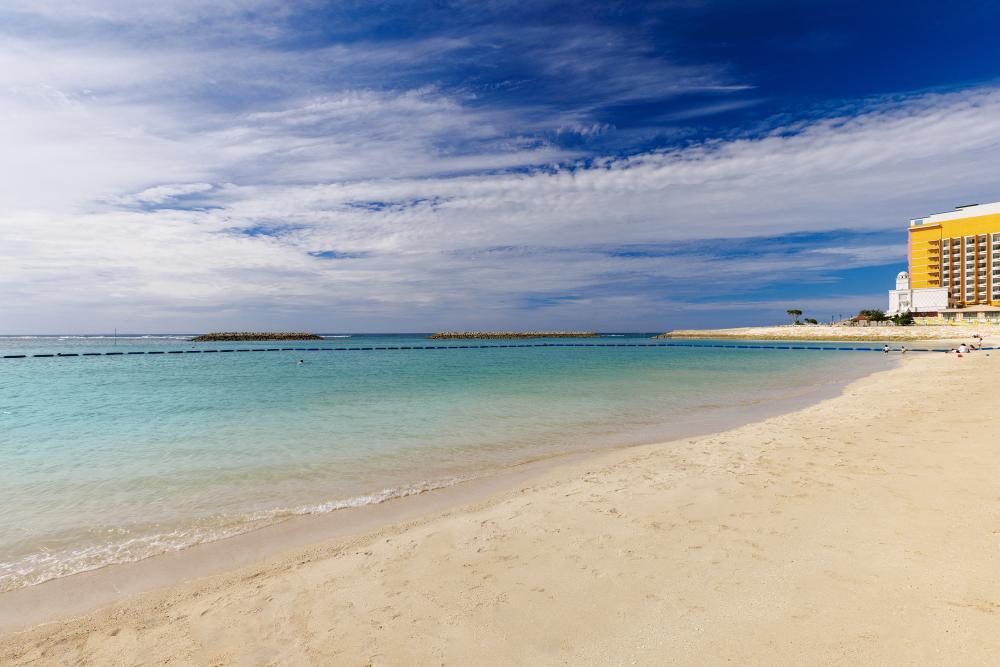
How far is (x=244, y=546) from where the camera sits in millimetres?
4949

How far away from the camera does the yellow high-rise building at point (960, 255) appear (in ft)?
259

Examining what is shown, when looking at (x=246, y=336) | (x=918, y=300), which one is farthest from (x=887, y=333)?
(x=246, y=336)

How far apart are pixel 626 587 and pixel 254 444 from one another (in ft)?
26.7

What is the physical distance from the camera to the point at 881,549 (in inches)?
152

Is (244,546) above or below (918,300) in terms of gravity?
below

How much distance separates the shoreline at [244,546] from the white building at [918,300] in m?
97.7

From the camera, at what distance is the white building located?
7906 centimetres

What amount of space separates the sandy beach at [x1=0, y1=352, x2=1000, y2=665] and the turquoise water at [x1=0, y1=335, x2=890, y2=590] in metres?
1.45

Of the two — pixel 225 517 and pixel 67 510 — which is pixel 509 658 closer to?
pixel 225 517

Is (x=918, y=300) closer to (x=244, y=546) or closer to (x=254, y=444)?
(x=254, y=444)

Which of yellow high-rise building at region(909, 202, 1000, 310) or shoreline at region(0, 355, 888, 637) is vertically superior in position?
yellow high-rise building at region(909, 202, 1000, 310)

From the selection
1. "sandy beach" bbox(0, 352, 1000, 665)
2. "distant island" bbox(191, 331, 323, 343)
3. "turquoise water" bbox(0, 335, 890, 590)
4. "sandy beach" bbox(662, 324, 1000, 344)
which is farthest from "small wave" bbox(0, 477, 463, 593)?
"distant island" bbox(191, 331, 323, 343)

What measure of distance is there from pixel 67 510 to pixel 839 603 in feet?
26.4

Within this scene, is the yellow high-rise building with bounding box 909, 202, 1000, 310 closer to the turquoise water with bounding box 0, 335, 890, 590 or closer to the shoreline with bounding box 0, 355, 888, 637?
the turquoise water with bounding box 0, 335, 890, 590
